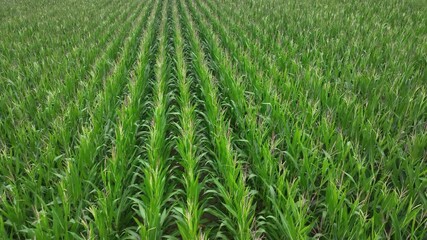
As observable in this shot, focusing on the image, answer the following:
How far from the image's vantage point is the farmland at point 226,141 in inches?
76.6

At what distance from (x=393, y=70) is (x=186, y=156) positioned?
8.89 feet

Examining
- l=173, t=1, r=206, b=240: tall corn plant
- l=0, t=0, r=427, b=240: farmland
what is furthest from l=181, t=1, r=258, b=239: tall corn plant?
l=173, t=1, r=206, b=240: tall corn plant

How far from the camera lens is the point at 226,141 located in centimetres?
243

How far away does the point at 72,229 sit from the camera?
191 cm

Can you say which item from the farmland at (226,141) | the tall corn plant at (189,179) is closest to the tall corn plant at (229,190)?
the farmland at (226,141)

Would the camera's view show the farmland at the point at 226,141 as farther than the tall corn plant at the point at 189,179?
Yes

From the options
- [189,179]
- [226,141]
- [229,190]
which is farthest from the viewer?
[226,141]

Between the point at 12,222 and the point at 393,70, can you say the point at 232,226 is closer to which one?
the point at 12,222

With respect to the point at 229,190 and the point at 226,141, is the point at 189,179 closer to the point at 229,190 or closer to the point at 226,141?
the point at 229,190

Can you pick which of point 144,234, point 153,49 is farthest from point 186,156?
point 153,49

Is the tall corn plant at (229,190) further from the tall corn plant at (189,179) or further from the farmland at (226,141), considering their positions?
the tall corn plant at (189,179)

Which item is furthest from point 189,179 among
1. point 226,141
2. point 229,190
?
point 226,141

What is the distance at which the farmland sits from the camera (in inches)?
76.6

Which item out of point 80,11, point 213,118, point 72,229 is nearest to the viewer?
point 72,229
